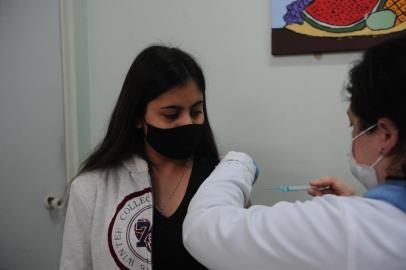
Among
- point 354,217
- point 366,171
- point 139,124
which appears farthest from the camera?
point 139,124

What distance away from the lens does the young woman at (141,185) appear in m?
1.02

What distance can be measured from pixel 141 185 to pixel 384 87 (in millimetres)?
757

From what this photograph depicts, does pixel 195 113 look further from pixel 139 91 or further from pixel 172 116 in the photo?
pixel 139 91

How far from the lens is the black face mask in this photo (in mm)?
1021

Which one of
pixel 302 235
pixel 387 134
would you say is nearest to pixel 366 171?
pixel 387 134

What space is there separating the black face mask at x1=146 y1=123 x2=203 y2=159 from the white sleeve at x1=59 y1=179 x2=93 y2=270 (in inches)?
11.1

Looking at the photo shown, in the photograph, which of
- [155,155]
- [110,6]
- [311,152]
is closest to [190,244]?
[155,155]

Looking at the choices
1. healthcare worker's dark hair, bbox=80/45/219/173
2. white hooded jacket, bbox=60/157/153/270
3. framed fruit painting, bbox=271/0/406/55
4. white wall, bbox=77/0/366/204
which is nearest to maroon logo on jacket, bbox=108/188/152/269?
white hooded jacket, bbox=60/157/153/270

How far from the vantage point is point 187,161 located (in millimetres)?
1196

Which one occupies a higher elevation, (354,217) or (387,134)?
(387,134)

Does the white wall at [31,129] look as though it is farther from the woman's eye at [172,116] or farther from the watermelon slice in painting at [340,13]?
the watermelon slice in painting at [340,13]

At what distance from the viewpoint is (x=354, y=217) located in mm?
578

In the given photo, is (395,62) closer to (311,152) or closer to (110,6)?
(311,152)

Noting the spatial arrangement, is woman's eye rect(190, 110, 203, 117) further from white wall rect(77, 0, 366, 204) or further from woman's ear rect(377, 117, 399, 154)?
woman's ear rect(377, 117, 399, 154)
